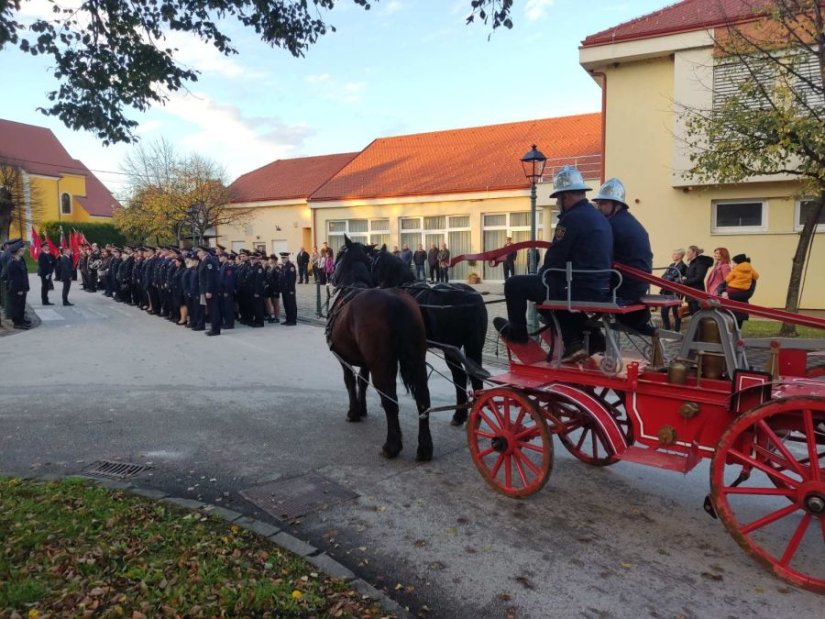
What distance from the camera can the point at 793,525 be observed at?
4277mm

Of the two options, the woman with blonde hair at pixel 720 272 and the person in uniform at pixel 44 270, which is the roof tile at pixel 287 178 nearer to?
the person in uniform at pixel 44 270

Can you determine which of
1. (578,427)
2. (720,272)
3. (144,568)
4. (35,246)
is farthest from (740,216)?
(35,246)

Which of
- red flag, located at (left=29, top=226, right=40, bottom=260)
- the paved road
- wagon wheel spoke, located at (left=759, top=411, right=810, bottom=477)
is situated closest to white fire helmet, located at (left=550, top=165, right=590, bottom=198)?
wagon wheel spoke, located at (left=759, top=411, right=810, bottom=477)

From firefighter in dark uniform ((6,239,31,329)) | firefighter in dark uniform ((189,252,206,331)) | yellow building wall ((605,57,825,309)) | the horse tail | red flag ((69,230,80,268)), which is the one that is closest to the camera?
the horse tail

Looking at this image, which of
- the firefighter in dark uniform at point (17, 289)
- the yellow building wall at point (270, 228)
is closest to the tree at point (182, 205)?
the yellow building wall at point (270, 228)

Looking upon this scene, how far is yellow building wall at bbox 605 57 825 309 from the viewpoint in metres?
16.4

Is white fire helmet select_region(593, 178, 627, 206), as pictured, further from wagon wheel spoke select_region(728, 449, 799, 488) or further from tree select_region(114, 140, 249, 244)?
tree select_region(114, 140, 249, 244)

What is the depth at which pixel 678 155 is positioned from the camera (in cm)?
1669

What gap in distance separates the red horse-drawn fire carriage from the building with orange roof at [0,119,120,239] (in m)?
61.0

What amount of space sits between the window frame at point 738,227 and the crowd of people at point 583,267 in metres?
13.7

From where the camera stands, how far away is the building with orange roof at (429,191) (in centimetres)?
2702

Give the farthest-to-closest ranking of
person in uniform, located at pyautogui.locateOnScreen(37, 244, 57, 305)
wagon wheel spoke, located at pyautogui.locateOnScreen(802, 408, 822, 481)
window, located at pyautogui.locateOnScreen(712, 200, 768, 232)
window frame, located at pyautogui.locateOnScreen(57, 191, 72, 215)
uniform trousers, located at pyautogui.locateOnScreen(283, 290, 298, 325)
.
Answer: window frame, located at pyautogui.locateOnScreen(57, 191, 72, 215)
person in uniform, located at pyautogui.locateOnScreen(37, 244, 57, 305)
window, located at pyautogui.locateOnScreen(712, 200, 768, 232)
uniform trousers, located at pyautogui.locateOnScreen(283, 290, 298, 325)
wagon wheel spoke, located at pyautogui.locateOnScreen(802, 408, 822, 481)

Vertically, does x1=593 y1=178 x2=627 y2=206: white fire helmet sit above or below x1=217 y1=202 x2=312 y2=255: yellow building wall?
below

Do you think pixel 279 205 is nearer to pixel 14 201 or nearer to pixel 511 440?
pixel 14 201
